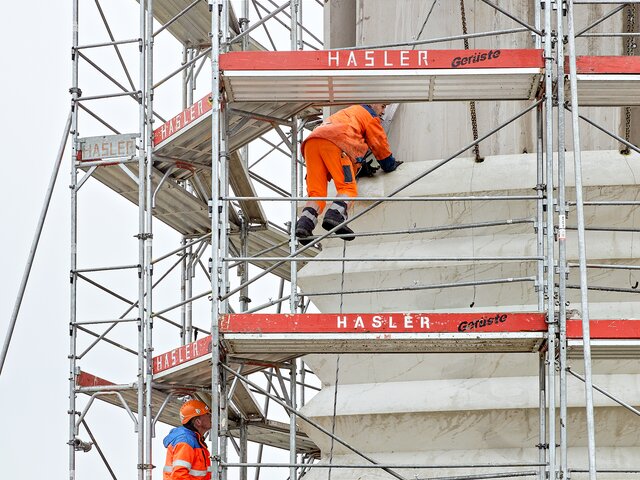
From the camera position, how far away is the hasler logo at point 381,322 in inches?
643

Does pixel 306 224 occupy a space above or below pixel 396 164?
below

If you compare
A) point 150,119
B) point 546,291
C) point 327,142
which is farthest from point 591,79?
point 150,119

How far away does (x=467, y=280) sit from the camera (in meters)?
18.7

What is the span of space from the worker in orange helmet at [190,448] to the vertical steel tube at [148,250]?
1869mm

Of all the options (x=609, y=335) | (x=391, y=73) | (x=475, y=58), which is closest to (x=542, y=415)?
(x=609, y=335)

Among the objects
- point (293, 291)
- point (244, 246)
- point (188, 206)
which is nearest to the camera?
point (293, 291)

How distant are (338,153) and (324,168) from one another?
227 mm

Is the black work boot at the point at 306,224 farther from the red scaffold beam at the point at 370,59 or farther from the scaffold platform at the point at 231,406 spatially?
the scaffold platform at the point at 231,406

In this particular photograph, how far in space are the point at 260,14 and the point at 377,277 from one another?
27.9 feet

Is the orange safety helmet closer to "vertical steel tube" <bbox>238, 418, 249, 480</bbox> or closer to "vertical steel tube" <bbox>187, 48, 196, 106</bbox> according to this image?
"vertical steel tube" <bbox>238, 418, 249, 480</bbox>

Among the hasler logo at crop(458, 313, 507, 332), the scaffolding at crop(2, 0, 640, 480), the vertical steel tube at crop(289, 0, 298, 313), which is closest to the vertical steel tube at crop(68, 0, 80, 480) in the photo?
the scaffolding at crop(2, 0, 640, 480)

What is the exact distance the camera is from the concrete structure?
1798 cm

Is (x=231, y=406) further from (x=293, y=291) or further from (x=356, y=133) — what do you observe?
(x=356, y=133)

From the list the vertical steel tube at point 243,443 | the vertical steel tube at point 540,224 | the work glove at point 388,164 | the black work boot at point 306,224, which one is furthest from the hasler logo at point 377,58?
the vertical steel tube at point 243,443
